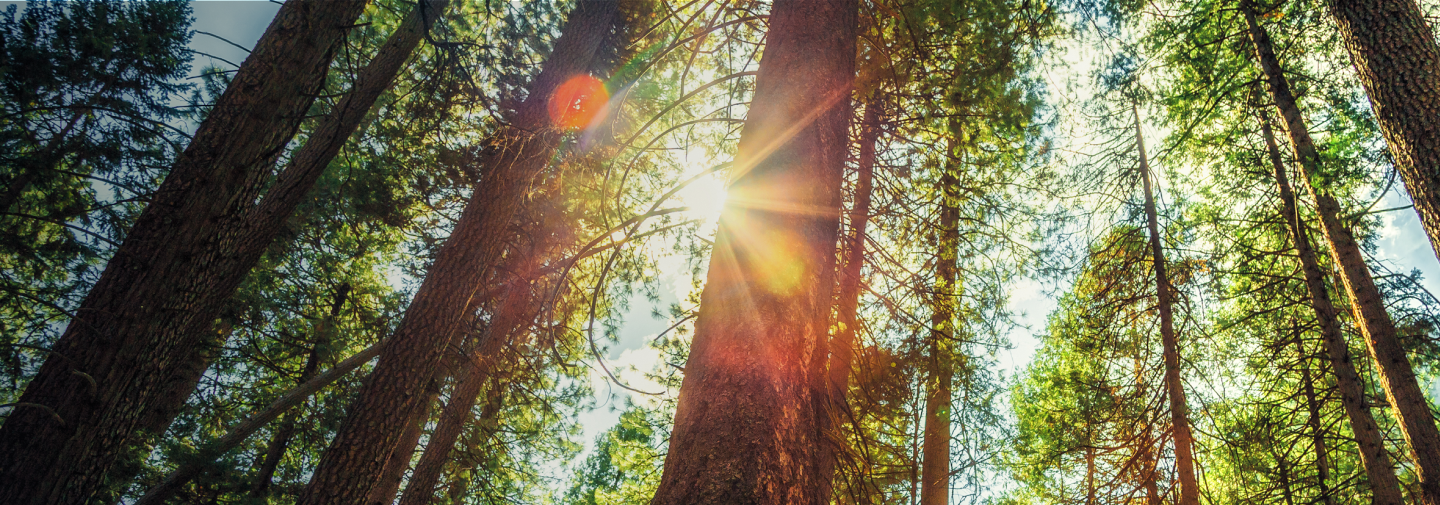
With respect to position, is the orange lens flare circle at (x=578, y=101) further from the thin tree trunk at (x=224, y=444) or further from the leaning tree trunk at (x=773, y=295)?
the thin tree trunk at (x=224, y=444)

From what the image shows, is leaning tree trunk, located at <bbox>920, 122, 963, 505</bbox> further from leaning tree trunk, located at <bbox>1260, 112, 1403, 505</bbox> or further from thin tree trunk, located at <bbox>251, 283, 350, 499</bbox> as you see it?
thin tree trunk, located at <bbox>251, 283, 350, 499</bbox>

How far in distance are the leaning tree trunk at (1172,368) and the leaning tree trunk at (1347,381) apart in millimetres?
1389

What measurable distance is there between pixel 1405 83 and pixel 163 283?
831 centimetres

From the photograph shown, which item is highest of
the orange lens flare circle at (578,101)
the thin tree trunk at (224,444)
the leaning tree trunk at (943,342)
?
the orange lens flare circle at (578,101)

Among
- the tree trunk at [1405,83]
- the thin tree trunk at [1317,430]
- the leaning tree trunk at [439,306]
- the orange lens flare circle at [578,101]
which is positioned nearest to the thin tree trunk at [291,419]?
the leaning tree trunk at [439,306]

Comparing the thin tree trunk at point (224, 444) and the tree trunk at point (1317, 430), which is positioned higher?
the tree trunk at point (1317, 430)

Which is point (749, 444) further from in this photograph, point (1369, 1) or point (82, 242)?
point (82, 242)

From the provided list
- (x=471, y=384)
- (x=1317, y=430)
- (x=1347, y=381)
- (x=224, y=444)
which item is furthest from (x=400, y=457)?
(x=1317, y=430)

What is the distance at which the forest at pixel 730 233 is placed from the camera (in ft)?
6.84

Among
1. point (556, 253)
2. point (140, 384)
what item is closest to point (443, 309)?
point (140, 384)

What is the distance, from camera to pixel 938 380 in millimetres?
6109

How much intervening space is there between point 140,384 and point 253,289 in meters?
5.58

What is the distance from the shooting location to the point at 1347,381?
21.0 ft

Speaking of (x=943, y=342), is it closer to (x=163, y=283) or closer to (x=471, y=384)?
(x=471, y=384)
